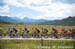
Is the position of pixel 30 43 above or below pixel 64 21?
below

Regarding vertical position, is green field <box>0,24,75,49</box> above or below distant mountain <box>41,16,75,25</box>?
below

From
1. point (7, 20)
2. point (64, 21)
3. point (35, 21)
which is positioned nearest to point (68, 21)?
point (64, 21)

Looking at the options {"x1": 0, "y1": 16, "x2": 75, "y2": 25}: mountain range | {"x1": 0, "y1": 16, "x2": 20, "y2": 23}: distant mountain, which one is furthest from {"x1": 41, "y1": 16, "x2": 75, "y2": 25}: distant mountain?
{"x1": 0, "y1": 16, "x2": 20, "y2": 23}: distant mountain

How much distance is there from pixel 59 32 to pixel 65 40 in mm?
62

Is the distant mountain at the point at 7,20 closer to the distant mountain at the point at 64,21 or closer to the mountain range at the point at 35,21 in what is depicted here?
the mountain range at the point at 35,21

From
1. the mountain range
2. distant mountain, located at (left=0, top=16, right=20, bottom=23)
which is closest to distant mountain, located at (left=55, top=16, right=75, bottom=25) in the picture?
the mountain range

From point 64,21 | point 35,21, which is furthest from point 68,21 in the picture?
point 35,21

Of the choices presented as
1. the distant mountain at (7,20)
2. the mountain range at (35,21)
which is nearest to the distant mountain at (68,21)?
the mountain range at (35,21)

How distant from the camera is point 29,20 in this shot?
1282 mm

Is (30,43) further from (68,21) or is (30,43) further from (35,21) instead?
(68,21)

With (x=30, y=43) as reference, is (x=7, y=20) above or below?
above

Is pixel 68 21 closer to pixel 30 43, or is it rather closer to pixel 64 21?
pixel 64 21

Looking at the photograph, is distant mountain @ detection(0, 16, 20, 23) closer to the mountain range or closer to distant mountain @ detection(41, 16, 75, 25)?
the mountain range

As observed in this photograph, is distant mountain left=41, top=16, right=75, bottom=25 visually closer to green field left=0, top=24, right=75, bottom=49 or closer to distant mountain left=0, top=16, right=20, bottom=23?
green field left=0, top=24, right=75, bottom=49
